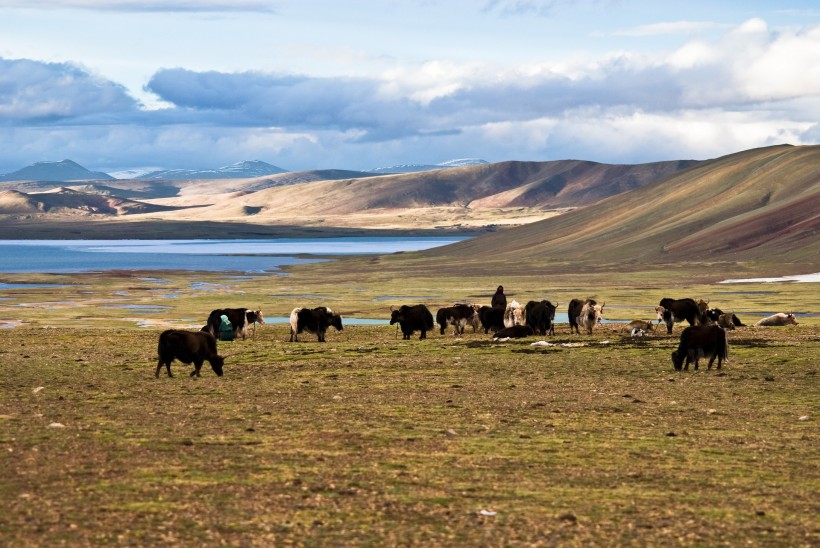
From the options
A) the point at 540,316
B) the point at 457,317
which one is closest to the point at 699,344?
the point at 540,316

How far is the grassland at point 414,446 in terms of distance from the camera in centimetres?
1391

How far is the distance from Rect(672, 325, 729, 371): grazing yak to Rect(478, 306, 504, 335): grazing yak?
17.2 m

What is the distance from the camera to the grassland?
45.6 ft

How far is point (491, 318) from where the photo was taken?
49969 millimetres

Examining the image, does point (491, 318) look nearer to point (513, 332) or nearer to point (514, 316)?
point (514, 316)

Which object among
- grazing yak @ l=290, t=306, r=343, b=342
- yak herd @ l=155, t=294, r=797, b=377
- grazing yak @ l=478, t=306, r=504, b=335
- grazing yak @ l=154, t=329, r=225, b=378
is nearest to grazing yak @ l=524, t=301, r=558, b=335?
yak herd @ l=155, t=294, r=797, b=377

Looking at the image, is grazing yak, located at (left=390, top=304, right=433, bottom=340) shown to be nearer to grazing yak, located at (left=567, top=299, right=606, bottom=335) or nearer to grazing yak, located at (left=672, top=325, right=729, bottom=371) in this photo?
grazing yak, located at (left=567, top=299, right=606, bottom=335)

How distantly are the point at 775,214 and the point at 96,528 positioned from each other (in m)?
199

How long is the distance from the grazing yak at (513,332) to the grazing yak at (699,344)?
1312 centimetres

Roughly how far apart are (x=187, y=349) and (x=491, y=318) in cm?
2126

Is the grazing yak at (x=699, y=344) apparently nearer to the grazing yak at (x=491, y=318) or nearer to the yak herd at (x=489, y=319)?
the yak herd at (x=489, y=319)

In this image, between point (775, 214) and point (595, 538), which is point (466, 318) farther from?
point (775, 214)

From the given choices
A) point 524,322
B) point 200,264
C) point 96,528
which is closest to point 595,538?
point 96,528

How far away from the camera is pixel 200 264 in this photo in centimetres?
19475
